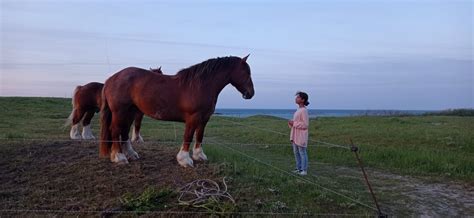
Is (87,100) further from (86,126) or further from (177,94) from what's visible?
(177,94)

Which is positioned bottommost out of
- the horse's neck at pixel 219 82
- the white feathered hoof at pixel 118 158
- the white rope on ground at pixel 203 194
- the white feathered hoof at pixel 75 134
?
the white rope on ground at pixel 203 194

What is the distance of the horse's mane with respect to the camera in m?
7.09

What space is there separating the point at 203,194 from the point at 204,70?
1.98 metres

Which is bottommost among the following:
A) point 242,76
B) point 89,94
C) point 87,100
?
point 87,100

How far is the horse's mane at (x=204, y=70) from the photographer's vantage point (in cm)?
709

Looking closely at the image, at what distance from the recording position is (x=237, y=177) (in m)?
6.87

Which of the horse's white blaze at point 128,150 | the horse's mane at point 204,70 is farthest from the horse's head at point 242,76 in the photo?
the horse's white blaze at point 128,150

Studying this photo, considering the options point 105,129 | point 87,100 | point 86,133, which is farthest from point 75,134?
point 105,129

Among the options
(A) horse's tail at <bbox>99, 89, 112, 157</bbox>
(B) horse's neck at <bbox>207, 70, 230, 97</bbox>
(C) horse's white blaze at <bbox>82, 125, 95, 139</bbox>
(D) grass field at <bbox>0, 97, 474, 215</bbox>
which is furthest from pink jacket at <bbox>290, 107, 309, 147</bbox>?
(C) horse's white blaze at <bbox>82, 125, 95, 139</bbox>

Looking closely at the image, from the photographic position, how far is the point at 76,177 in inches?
264

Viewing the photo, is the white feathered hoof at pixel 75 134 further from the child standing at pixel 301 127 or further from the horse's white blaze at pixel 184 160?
the child standing at pixel 301 127

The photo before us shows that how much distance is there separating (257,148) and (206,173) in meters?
5.89

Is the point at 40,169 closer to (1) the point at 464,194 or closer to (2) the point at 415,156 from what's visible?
(1) the point at 464,194

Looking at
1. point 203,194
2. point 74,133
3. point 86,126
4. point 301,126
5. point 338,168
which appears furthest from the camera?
point 86,126
